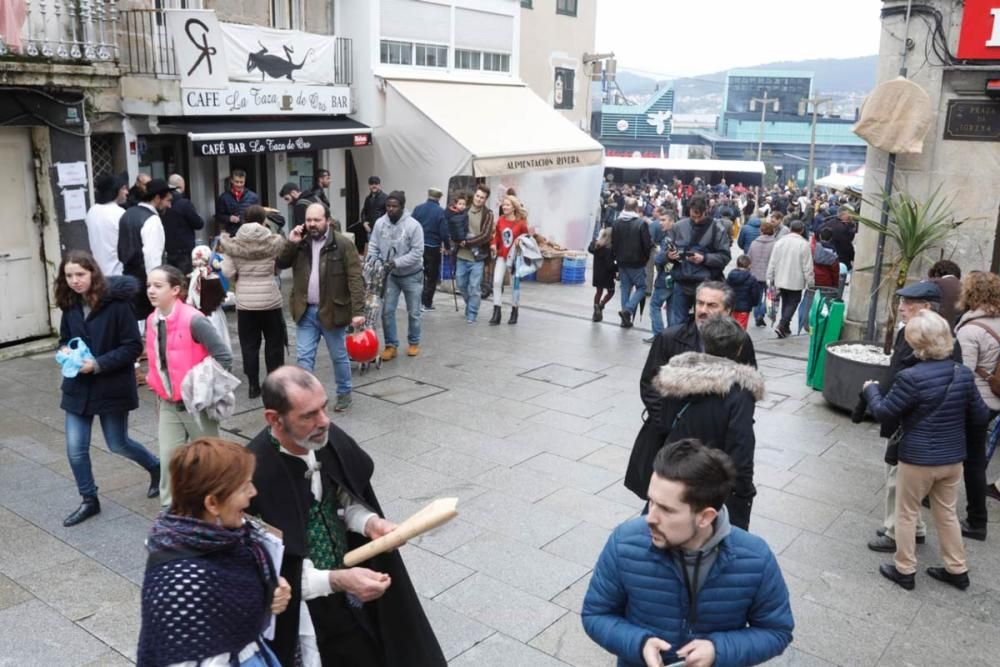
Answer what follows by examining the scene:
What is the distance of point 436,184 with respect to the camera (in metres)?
15.9

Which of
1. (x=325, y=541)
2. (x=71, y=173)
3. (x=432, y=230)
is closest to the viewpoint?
(x=325, y=541)

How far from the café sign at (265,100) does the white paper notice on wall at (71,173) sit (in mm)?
1977

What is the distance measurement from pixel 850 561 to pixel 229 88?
10518 millimetres

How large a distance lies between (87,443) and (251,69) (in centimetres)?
884

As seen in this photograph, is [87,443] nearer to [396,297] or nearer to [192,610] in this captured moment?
[192,610]

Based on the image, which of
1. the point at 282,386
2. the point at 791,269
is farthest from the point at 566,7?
the point at 282,386

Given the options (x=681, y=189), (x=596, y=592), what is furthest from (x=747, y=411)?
(x=681, y=189)

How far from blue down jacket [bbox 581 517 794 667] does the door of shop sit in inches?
358

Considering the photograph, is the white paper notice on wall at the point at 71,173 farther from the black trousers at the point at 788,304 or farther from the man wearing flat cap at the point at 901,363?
the black trousers at the point at 788,304

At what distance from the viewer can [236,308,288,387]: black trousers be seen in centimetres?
825

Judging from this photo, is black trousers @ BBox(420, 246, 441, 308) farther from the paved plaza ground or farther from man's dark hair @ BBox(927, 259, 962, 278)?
man's dark hair @ BBox(927, 259, 962, 278)

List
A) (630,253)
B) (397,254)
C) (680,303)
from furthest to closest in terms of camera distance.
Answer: (630,253) → (680,303) → (397,254)

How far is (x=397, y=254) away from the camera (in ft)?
32.0

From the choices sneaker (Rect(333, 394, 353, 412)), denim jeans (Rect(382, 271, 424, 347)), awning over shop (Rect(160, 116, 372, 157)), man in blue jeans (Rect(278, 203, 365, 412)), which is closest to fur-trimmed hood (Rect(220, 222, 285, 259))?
man in blue jeans (Rect(278, 203, 365, 412))
